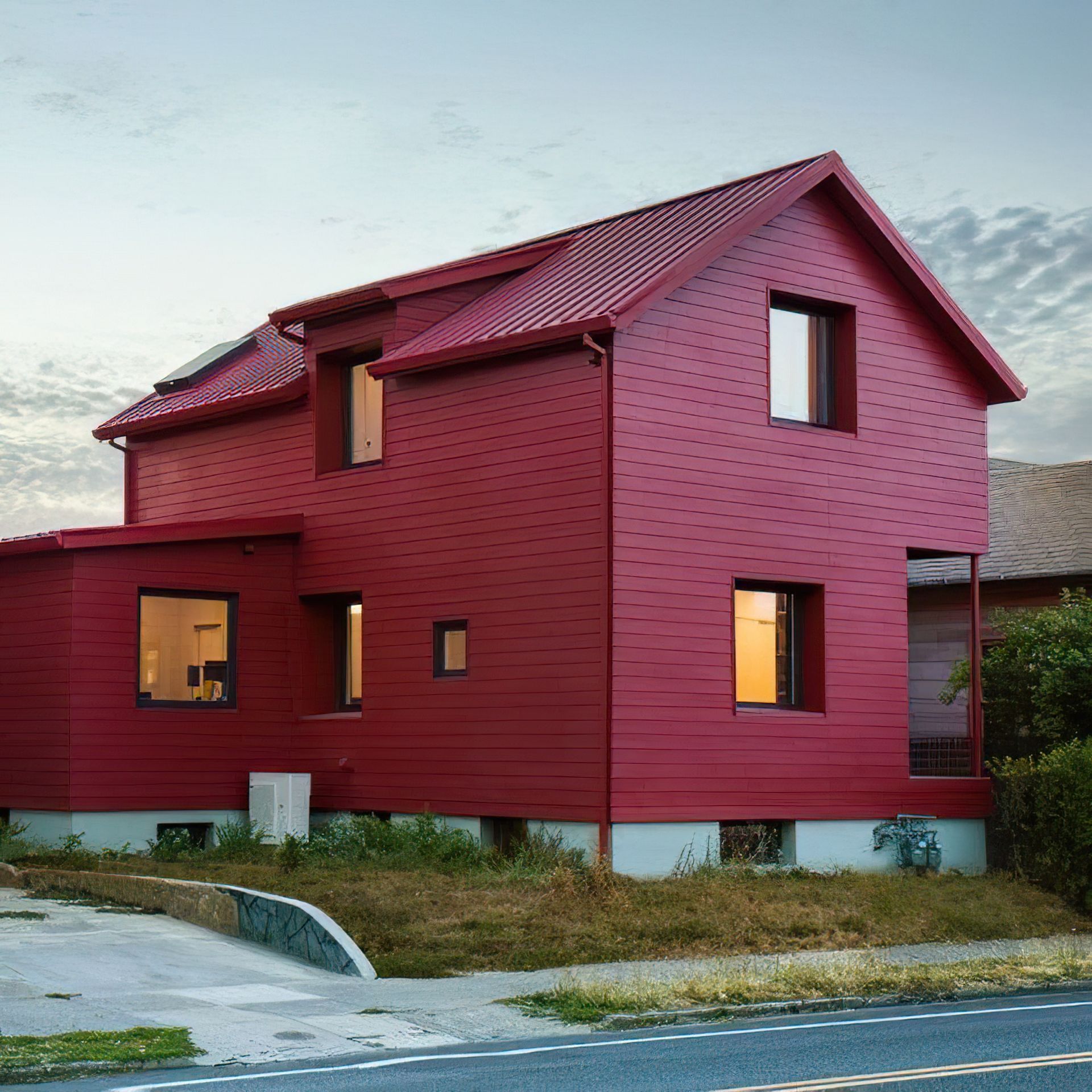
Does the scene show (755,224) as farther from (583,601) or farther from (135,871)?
(135,871)

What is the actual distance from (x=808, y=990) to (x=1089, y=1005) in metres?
2.28

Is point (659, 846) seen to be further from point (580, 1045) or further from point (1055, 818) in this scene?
point (580, 1045)

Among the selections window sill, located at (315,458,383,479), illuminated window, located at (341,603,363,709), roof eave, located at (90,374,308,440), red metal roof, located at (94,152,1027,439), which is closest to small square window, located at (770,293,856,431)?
red metal roof, located at (94,152,1027,439)

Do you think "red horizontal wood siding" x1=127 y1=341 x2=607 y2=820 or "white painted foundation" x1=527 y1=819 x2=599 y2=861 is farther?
"red horizontal wood siding" x1=127 y1=341 x2=607 y2=820

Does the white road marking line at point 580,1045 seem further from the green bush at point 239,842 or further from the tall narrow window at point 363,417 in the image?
the tall narrow window at point 363,417

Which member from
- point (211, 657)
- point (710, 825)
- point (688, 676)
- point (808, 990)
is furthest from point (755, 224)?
point (808, 990)

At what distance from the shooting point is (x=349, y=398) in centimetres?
2372

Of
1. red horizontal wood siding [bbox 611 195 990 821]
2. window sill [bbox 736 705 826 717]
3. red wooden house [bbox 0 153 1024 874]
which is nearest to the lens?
red horizontal wood siding [bbox 611 195 990 821]

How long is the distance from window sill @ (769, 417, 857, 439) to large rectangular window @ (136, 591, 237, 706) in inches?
316

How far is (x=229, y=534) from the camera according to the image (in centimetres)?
2245

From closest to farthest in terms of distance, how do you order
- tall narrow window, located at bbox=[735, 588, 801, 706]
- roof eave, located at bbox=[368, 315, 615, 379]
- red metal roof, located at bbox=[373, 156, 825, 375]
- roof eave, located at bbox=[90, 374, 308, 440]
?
roof eave, located at bbox=[368, 315, 615, 379] < red metal roof, located at bbox=[373, 156, 825, 375] < tall narrow window, located at bbox=[735, 588, 801, 706] < roof eave, located at bbox=[90, 374, 308, 440]

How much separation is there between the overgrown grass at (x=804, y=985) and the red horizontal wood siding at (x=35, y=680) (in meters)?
10.5

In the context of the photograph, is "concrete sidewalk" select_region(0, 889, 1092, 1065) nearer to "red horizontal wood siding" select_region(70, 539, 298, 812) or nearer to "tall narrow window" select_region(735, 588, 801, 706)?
"red horizontal wood siding" select_region(70, 539, 298, 812)

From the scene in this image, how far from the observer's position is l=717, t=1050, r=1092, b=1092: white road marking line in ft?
29.8
